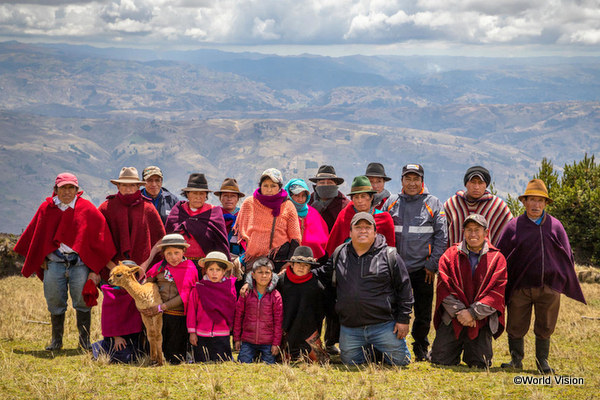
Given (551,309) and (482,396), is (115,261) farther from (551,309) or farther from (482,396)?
(551,309)

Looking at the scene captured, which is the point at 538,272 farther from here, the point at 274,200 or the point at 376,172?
the point at 274,200

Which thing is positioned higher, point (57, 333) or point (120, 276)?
point (120, 276)

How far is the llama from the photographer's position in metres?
6.34

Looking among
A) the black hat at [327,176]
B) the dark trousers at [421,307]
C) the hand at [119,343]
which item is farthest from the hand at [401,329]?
the hand at [119,343]

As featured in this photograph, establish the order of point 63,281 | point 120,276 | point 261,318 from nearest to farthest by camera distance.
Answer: point 120,276, point 261,318, point 63,281

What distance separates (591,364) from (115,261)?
6884 mm

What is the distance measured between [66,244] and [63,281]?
1.78ft

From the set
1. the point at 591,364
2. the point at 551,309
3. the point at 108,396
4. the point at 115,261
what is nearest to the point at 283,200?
the point at 115,261

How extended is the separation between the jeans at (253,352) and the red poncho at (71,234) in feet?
7.62

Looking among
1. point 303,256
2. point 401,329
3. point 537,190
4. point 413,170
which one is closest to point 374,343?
point 401,329

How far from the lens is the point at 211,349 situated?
6.70 meters

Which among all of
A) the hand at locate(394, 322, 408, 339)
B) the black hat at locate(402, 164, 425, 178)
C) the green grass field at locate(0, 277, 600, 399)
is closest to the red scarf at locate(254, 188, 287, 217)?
the black hat at locate(402, 164, 425, 178)

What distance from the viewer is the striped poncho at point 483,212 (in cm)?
730

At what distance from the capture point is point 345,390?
5.48m
